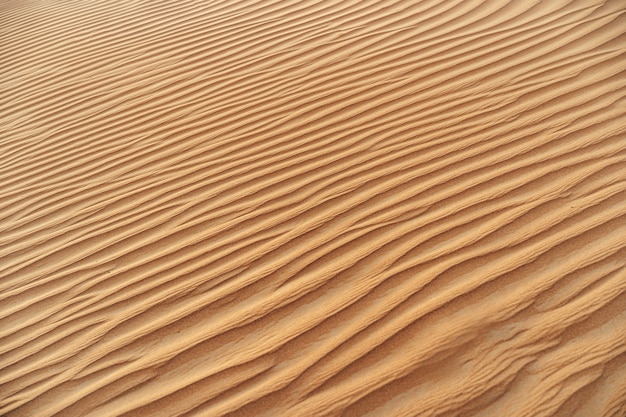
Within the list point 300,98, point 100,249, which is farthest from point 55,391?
point 300,98

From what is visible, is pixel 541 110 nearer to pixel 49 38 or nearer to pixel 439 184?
pixel 439 184

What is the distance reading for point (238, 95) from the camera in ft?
12.4

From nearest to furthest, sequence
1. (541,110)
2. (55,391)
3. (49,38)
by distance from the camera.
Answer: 1. (55,391)
2. (541,110)
3. (49,38)

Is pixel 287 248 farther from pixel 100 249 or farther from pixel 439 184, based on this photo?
pixel 100 249

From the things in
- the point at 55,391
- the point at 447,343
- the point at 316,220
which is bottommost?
the point at 447,343

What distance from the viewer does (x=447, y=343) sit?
77.1 inches

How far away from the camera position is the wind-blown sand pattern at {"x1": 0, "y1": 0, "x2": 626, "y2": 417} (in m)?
1.93

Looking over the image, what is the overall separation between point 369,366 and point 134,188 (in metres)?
1.88

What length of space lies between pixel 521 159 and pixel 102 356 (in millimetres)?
2221

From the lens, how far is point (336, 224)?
253 centimetres

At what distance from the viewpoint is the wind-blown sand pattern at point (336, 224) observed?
1927mm

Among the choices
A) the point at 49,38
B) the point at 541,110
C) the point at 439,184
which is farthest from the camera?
the point at 49,38

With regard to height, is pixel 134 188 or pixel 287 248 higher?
pixel 134 188

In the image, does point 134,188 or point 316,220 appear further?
point 134,188
